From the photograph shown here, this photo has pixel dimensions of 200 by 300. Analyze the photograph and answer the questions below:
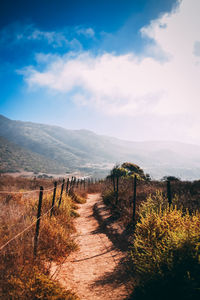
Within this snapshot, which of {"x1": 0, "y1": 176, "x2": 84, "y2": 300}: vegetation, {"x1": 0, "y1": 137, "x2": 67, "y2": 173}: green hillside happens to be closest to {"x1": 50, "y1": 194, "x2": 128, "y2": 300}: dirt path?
{"x1": 0, "y1": 176, "x2": 84, "y2": 300}: vegetation

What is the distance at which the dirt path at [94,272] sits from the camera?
326cm

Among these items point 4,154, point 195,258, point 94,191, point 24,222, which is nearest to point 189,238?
point 195,258

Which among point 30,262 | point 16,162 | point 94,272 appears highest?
point 30,262

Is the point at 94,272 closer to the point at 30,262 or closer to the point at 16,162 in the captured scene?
the point at 30,262

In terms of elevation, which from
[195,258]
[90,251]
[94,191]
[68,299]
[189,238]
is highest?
[189,238]

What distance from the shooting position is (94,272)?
4.07 metres

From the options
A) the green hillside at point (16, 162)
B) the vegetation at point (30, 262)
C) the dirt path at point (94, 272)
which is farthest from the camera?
the green hillside at point (16, 162)

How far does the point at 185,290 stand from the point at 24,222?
3.80 metres

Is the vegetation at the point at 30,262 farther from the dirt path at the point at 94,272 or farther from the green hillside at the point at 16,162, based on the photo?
the green hillside at the point at 16,162

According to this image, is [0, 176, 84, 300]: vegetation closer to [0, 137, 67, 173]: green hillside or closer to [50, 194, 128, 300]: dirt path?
[50, 194, 128, 300]: dirt path

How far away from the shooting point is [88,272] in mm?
4078

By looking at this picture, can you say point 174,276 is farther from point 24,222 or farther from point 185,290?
point 24,222

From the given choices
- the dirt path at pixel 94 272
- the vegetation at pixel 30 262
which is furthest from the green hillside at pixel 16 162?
the dirt path at pixel 94 272

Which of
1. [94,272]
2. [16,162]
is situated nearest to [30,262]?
[94,272]
